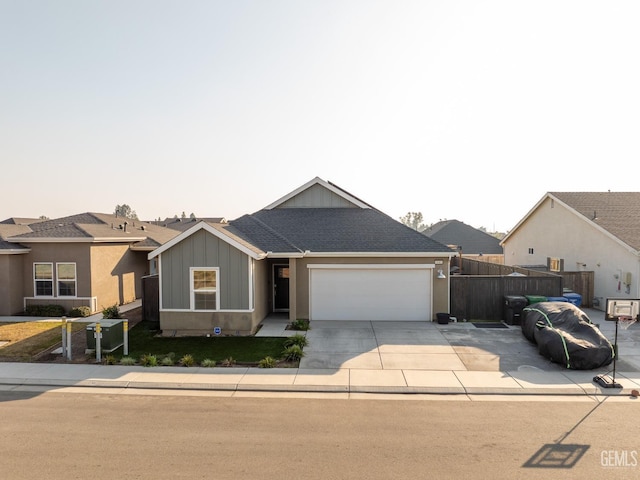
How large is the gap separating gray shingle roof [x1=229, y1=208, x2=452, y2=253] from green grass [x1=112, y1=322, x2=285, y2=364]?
154 inches

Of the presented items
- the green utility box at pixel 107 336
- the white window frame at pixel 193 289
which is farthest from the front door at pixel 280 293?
the green utility box at pixel 107 336

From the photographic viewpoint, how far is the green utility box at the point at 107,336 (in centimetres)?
1195

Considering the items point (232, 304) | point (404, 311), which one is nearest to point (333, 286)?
point (404, 311)

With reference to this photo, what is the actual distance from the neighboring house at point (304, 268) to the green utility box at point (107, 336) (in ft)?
6.76

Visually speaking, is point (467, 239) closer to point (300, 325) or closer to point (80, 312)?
point (300, 325)

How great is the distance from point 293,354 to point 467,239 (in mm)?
36961

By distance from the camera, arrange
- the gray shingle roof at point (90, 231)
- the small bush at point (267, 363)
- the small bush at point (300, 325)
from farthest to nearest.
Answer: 1. the gray shingle roof at point (90, 231)
2. the small bush at point (300, 325)
3. the small bush at point (267, 363)

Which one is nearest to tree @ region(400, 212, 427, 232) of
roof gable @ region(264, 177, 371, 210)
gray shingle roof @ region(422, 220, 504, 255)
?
gray shingle roof @ region(422, 220, 504, 255)

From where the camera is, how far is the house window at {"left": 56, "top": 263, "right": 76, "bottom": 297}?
60.1ft

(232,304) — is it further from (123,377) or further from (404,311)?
(404,311)

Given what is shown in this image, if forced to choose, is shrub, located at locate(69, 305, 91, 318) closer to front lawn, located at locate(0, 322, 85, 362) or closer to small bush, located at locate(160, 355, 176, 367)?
front lawn, located at locate(0, 322, 85, 362)

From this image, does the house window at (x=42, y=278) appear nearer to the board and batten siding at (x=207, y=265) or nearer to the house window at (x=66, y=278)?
the house window at (x=66, y=278)

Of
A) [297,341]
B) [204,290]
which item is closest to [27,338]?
[204,290]

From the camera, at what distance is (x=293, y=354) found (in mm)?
11633
